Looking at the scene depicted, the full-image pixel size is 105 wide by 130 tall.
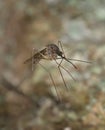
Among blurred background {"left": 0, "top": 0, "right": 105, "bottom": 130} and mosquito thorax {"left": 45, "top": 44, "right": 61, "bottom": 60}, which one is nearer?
mosquito thorax {"left": 45, "top": 44, "right": 61, "bottom": 60}

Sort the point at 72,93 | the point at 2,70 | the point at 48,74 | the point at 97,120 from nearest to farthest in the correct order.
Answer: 1. the point at 97,120
2. the point at 72,93
3. the point at 48,74
4. the point at 2,70

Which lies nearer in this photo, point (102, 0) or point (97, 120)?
point (97, 120)

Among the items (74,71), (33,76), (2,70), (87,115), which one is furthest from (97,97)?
(2,70)

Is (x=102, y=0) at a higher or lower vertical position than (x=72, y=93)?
higher

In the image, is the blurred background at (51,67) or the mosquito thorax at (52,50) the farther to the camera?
the blurred background at (51,67)

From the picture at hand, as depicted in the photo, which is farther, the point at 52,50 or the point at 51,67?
the point at 51,67

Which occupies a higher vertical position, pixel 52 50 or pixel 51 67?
pixel 51 67

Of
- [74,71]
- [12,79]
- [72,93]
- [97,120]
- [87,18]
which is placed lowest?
[97,120]

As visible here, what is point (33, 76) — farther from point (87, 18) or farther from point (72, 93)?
point (87, 18)
